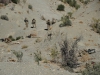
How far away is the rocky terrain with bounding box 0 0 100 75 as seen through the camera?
44.7 feet

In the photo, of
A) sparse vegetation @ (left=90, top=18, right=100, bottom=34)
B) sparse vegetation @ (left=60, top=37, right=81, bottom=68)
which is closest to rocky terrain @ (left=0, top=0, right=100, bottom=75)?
sparse vegetation @ (left=90, top=18, right=100, bottom=34)

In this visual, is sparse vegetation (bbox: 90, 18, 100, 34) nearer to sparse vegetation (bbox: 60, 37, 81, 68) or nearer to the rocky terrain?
the rocky terrain

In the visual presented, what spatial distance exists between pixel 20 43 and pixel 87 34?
6.28 meters

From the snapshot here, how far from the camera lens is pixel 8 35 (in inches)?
1168

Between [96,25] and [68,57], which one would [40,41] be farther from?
[68,57]

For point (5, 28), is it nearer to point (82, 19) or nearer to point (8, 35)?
point (8, 35)

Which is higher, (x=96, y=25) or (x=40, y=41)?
(x=96, y=25)

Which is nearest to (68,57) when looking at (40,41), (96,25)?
(40,41)

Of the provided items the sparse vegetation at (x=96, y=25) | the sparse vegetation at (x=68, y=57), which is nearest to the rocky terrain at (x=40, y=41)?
the sparse vegetation at (x=96, y=25)

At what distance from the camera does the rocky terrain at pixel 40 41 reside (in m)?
13.6

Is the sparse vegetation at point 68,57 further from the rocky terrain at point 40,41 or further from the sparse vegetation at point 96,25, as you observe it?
the sparse vegetation at point 96,25

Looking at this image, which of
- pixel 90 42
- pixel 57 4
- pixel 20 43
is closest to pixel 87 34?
pixel 90 42

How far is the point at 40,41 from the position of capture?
23.4 m

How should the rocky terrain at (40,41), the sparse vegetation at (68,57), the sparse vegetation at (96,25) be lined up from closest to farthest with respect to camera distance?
1. the rocky terrain at (40,41)
2. the sparse vegetation at (68,57)
3. the sparse vegetation at (96,25)
